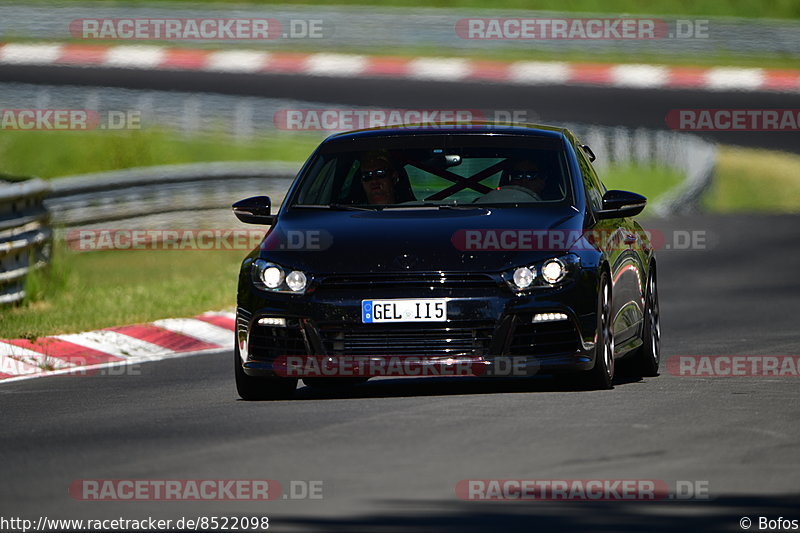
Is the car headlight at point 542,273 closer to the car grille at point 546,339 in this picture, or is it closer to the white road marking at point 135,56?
the car grille at point 546,339

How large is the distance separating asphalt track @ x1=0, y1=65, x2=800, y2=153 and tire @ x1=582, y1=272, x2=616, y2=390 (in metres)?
21.7

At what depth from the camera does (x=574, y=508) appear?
6.71 m

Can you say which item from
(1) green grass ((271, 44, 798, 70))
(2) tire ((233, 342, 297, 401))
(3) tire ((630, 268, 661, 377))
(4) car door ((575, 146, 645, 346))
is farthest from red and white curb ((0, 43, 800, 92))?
(2) tire ((233, 342, 297, 401))

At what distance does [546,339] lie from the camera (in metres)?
9.75

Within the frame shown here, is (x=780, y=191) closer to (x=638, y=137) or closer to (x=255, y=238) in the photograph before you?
(x=638, y=137)

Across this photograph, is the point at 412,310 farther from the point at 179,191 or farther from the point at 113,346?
the point at 179,191

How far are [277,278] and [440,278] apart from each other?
0.93 meters

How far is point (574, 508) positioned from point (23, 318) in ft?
27.9

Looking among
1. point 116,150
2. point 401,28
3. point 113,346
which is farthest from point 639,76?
point 113,346

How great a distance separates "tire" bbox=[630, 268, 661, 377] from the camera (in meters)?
11.5


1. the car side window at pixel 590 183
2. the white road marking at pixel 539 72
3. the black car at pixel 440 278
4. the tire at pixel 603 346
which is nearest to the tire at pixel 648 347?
the black car at pixel 440 278

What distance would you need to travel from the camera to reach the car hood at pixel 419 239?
383 inches

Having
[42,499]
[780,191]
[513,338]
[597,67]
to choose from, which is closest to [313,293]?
[513,338]

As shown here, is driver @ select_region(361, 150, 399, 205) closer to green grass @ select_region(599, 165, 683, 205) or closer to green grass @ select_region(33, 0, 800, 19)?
green grass @ select_region(599, 165, 683, 205)
